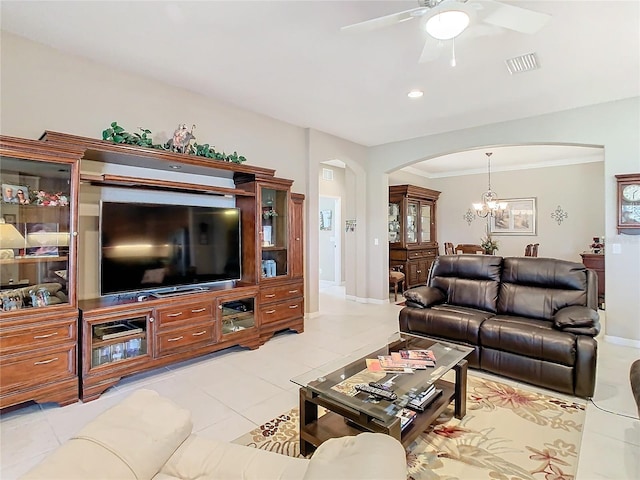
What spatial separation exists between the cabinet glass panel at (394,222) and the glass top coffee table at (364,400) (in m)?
5.28

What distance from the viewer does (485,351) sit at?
3.11 metres

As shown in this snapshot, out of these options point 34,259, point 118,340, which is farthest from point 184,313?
point 34,259

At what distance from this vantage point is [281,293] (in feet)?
13.9

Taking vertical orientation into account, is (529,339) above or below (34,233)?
below

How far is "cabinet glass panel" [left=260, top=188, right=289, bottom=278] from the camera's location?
13.8ft

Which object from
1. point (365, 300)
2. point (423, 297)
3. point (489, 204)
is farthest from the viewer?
point (489, 204)

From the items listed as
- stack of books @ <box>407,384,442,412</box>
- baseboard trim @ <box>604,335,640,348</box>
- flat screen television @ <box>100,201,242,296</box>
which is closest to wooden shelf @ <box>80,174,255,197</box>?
flat screen television @ <box>100,201,242,296</box>

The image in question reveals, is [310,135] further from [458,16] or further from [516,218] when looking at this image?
[516,218]

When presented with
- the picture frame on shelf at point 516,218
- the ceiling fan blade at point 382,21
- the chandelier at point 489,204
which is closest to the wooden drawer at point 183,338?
the ceiling fan blade at point 382,21

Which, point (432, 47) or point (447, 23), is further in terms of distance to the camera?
point (432, 47)

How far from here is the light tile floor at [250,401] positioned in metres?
2.05

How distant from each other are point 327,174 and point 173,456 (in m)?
7.02

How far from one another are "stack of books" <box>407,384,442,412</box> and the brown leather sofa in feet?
3.38

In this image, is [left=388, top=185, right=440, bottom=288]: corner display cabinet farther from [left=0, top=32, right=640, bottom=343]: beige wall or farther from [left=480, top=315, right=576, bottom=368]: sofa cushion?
[left=480, top=315, right=576, bottom=368]: sofa cushion
